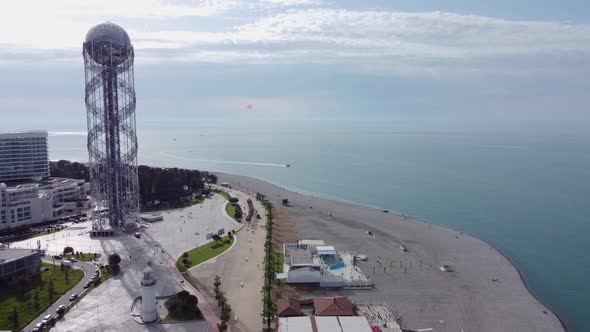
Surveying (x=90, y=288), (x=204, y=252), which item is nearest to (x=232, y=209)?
(x=204, y=252)

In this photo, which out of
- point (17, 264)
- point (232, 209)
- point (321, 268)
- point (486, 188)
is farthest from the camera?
point (486, 188)

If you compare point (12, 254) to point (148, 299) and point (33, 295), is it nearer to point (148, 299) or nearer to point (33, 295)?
point (33, 295)

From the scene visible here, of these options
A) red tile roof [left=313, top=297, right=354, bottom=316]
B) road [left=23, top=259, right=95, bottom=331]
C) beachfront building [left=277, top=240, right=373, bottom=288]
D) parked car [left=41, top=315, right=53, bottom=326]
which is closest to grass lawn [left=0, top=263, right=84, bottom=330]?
road [left=23, top=259, right=95, bottom=331]

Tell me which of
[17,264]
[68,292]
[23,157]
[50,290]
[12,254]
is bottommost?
[68,292]

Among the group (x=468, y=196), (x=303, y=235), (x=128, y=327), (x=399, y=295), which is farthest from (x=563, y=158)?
(x=128, y=327)

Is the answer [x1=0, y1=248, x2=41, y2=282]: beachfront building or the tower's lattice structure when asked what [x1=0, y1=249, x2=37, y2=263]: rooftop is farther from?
the tower's lattice structure

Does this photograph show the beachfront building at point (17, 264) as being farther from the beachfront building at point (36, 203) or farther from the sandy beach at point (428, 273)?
the sandy beach at point (428, 273)
